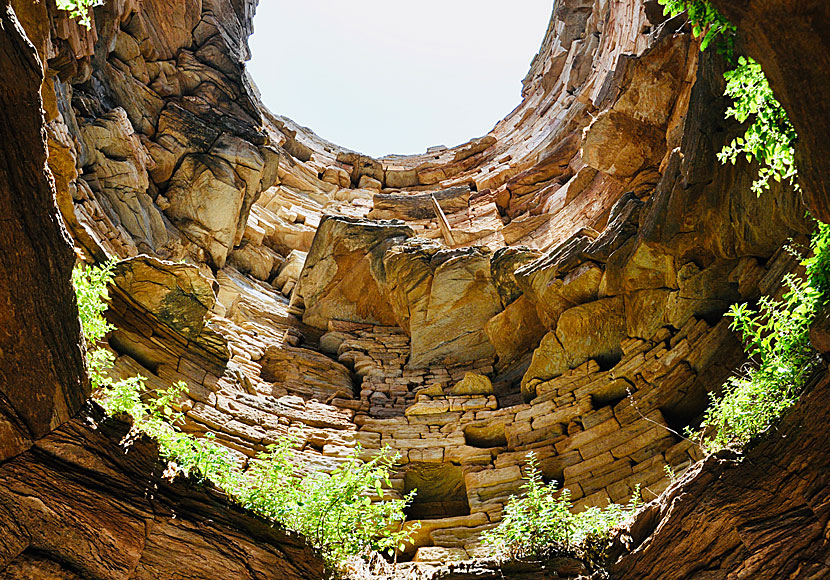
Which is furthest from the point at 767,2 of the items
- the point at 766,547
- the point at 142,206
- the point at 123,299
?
the point at 142,206

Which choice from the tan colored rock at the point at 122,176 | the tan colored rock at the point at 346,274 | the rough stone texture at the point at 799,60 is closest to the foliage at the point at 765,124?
the rough stone texture at the point at 799,60

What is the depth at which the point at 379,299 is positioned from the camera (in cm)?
1734

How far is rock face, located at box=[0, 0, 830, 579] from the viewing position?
154 inches

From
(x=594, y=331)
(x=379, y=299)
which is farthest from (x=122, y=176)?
(x=594, y=331)

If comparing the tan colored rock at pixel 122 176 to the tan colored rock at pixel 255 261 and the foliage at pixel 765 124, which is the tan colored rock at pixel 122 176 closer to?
the tan colored rock at pixel 255 261

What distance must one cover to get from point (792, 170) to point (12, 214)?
17.6ft

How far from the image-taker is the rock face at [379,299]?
12.8 feet

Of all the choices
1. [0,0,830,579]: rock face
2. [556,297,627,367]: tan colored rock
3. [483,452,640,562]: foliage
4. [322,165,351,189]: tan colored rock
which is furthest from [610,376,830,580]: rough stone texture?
[322,165,351,189]: tan colored rock

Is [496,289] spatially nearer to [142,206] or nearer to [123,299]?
[123,299]

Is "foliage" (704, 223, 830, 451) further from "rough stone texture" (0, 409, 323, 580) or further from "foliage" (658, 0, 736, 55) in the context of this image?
"rough stone texture" (0, 409, 323, 580)

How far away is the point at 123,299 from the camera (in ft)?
33.1

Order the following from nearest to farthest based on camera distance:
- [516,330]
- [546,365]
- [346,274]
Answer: [546,365]
[516,330]
[346,274]

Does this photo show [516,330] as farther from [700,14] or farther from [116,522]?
[116,522]

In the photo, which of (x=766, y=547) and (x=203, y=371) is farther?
(x=203, y=371)
